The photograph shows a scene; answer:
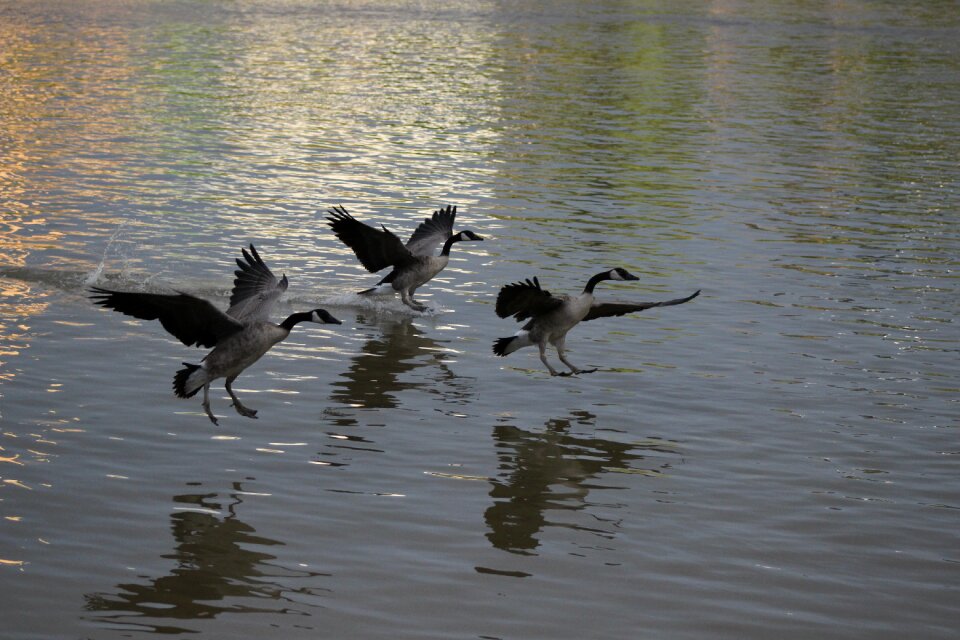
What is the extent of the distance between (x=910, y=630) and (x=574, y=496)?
313cm

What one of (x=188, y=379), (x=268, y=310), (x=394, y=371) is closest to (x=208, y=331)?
(x=188, y=379)

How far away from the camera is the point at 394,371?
14477 millimetres

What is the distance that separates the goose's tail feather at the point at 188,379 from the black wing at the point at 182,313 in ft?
1.05

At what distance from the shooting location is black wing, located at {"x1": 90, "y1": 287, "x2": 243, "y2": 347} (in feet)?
36.3

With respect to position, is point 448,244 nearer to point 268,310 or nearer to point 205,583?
point 268,310

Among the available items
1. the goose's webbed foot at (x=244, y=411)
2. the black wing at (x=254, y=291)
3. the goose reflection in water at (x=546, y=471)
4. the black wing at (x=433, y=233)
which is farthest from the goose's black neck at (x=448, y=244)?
the goose's webbed foot at (x=244, y=411)

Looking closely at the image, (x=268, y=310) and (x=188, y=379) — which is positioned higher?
(x=268, y=310)

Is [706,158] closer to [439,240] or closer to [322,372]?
[439,240]

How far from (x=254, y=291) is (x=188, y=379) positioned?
1563mm

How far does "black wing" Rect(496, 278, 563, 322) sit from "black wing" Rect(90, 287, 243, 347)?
2.76 meters

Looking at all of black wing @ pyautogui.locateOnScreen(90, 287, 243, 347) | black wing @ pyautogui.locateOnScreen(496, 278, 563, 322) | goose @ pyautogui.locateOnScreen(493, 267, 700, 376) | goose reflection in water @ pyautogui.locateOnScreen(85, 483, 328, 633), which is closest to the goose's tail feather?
black wing @ pyautogui.locateOnScreen(90, 287, 243, 347)

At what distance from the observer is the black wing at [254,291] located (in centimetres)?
1239

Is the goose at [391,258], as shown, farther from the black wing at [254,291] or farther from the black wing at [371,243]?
the black wing at [254,291]

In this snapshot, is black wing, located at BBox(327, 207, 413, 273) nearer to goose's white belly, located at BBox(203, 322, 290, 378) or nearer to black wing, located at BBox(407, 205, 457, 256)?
black wing, located at BBox(407, 205, 457, 256)
